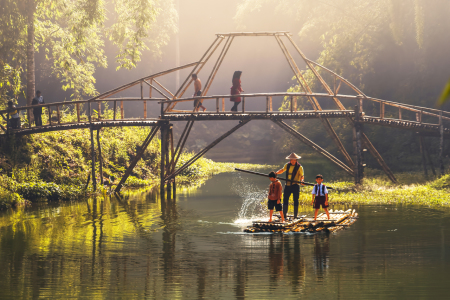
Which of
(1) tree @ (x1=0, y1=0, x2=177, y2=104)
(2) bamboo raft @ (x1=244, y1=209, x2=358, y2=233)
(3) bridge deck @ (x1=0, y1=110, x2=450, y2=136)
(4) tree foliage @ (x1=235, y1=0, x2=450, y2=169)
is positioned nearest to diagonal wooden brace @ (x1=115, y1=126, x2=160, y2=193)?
(3) bridge deck @ (x1=0, y1=110, x2=450, y2=136)

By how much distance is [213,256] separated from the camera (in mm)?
12273

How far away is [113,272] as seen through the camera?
10945 millimetres

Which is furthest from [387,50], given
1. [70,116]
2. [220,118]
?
[70,116]

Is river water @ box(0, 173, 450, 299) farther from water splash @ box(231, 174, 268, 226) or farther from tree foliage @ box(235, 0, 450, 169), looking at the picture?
tree foliage @ box(235, 0, 450, 169)

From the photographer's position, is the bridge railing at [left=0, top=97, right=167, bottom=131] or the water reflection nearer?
the water reflection

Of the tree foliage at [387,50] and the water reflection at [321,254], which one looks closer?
the water reflection at [321,254]

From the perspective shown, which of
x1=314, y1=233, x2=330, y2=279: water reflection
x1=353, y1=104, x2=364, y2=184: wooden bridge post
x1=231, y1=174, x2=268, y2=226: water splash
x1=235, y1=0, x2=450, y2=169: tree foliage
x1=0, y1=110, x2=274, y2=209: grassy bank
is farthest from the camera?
x1=235, y1=0, x2=450, y2=169: tree foliage

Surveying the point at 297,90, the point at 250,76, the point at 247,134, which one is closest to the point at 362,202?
the point at 297,90

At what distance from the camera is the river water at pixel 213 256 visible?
959 cm

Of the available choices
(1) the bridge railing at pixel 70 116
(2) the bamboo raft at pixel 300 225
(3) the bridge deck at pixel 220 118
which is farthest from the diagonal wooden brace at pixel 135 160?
(2) the bamboo raft at pixel 300 225

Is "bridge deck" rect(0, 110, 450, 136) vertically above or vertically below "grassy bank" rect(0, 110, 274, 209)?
above

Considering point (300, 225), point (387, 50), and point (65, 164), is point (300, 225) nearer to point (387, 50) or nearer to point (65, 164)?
point (65, 164)

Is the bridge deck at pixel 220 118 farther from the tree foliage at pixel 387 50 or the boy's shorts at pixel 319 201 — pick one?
the tree foliage at pixel 387 50

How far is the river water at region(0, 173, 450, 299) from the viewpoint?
9.59 meters
